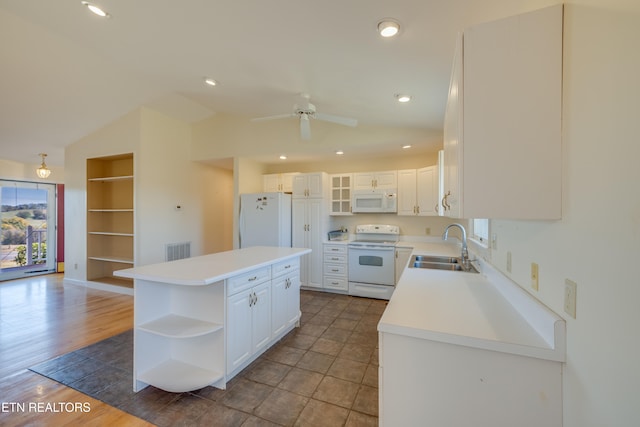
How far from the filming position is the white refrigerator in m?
4.52

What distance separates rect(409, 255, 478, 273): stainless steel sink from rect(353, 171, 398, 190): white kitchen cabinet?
158cm

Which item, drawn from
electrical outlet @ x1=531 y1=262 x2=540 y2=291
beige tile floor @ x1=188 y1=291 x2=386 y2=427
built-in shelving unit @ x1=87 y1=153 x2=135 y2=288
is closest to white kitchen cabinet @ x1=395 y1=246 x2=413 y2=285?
beige tile floor @ x1=188 y1=291 x2=386 y2=427

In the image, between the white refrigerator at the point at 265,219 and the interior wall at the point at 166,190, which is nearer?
the interior wall at the point at 166,190

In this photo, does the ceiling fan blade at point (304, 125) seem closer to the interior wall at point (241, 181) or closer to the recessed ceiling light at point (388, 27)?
the recessed ceiling light at point (388, 27)

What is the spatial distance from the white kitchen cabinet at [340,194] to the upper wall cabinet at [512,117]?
367 centimetres

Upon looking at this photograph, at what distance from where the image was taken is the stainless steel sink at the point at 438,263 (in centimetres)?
276

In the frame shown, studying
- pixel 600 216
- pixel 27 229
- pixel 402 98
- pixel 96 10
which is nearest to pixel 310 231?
pixel 402 98

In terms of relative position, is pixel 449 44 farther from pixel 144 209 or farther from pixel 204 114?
pixel 144 209

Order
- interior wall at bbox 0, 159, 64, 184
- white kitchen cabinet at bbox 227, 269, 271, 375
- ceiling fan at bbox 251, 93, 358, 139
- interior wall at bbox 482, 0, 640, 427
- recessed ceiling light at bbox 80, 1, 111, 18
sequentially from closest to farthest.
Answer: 1. interior wall at bbox 482, 0, 640, 427
2. white kitchen cabinet at bbox 227, 269, 271, 375
3. recessed ceiling light at bbox 80, 1, 111, 18
4. ceiling fan at bbox 251, 93, 358, 139
5. interior wall at bbox 0, 159, 64, 184

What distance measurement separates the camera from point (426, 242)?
4492 mm

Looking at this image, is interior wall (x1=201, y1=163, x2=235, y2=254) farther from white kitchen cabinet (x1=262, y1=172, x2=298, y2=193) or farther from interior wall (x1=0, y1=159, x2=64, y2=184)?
interior wall (x1=0, y1=159, x2=64, y2=184)

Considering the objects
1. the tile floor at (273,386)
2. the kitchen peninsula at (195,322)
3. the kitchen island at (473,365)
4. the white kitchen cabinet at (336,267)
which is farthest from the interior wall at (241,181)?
the kitchen island at (473,365)

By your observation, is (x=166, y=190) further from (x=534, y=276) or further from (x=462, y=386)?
(x=534, y=276)

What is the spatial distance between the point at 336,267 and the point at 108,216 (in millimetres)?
4766
